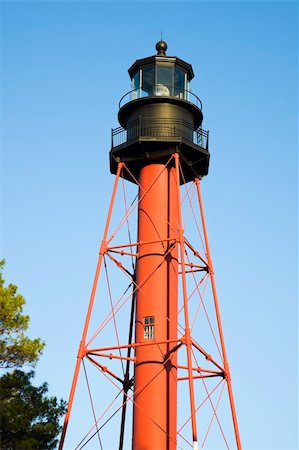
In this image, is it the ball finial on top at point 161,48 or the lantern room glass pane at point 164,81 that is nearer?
the lantern room glass pane at point 164,81

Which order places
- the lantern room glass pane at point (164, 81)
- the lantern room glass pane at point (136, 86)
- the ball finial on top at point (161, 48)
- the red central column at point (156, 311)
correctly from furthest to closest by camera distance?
1. the ball finial on top at point (161, 48)
2. the lantern room glass pane at point (136, 86)
3. the lantern room glass pane at point (164, 81)
4. the red central column at point (156, 311)

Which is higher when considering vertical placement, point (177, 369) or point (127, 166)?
point (127, 166)

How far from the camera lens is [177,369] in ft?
88.2

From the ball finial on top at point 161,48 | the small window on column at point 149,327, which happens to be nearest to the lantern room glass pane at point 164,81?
the ball finial on top at point 161,48

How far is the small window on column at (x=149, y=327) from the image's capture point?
26.7 meters

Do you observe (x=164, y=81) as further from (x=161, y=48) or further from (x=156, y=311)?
(x=156, y=311)

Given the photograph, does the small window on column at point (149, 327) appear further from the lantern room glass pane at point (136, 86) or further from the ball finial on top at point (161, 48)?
the ball finial on top at point (161, 48)

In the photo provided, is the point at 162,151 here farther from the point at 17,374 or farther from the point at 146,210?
the point at 17,374

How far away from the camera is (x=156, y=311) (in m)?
26.9

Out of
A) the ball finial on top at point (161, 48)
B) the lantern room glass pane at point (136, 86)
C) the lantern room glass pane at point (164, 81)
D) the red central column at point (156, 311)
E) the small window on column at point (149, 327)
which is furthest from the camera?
the ball finial on top at point (161, 48)

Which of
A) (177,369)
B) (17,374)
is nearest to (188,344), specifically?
(177,369)

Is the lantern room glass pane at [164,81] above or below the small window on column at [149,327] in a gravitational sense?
above

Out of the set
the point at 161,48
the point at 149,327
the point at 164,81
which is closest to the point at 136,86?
the point at 164,81

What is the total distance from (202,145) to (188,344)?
856cm
